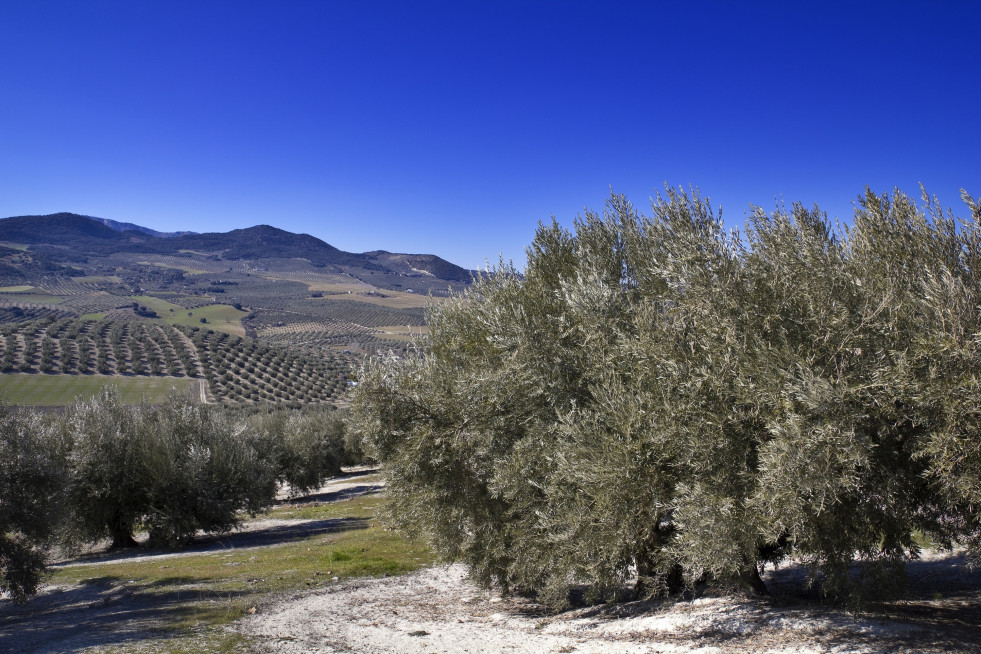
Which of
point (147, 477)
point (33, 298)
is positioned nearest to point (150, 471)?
point (147, 477)

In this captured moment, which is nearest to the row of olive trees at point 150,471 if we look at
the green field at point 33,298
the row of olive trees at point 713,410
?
the row of olive trees at point 713,410

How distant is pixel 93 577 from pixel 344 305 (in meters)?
178

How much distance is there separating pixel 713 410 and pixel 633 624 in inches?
206

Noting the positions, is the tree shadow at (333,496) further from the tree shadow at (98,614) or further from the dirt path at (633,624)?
the dirt path at (633,624)

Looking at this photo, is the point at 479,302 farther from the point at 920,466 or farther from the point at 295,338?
the point at 295,338

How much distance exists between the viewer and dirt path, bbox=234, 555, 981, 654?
30.7 ft

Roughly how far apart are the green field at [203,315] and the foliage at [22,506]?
13027 centimetres

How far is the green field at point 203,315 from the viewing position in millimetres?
146512

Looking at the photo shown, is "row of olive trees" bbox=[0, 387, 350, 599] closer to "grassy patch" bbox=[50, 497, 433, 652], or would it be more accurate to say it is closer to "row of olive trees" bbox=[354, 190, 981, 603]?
"grassy patch" bbox=[50, 497, 433, 652]

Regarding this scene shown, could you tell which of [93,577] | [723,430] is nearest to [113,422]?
[93,577]

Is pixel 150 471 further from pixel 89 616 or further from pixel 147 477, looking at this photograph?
pixel 89 616

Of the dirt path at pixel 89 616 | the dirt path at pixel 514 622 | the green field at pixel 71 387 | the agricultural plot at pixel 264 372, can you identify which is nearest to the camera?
the dirt path at pixel 514 622

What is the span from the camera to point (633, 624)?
11.8 meters

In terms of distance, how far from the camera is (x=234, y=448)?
93.2 feet
